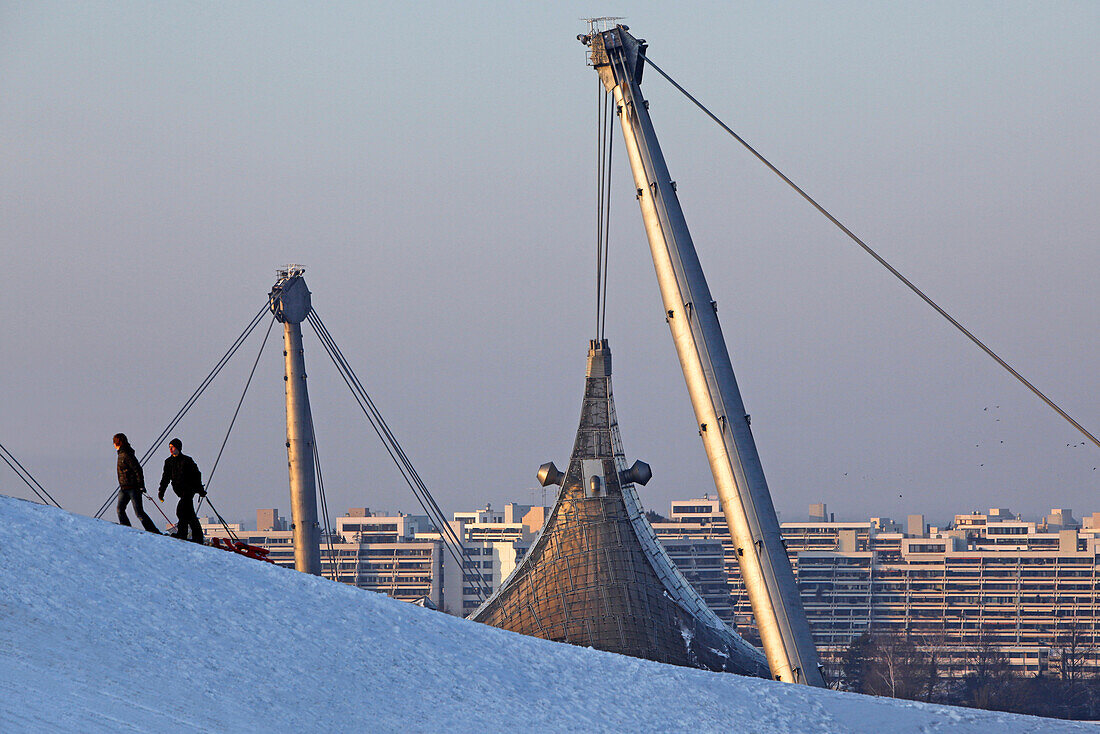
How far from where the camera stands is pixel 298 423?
36.8 metres

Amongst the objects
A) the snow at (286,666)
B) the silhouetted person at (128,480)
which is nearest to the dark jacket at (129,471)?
the silhouetted person at (128,480)

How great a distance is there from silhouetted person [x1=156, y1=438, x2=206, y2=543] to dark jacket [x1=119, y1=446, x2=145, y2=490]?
16.6 inches

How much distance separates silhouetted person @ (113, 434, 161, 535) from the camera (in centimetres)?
1348

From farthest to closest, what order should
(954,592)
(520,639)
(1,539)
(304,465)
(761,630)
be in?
(954,592) < (304,465) < (761,630) < (520,639) < (1,539)

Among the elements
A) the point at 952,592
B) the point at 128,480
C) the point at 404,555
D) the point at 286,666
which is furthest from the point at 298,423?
the point at 952,592

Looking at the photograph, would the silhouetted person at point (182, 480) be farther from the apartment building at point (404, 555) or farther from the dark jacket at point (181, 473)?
the apartment building at point (404, 555)

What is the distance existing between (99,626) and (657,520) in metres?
156

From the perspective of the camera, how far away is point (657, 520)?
165 meters

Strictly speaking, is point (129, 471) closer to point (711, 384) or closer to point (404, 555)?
point (711, 384)

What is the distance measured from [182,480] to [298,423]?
2361 centimetres

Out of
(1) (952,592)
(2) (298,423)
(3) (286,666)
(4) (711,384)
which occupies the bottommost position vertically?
(3) (286,666)

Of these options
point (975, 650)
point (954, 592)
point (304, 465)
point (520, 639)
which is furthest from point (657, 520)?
point (520, 639)

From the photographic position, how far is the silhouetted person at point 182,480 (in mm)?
13266

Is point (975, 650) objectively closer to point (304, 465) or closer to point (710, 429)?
point (304, 465)
